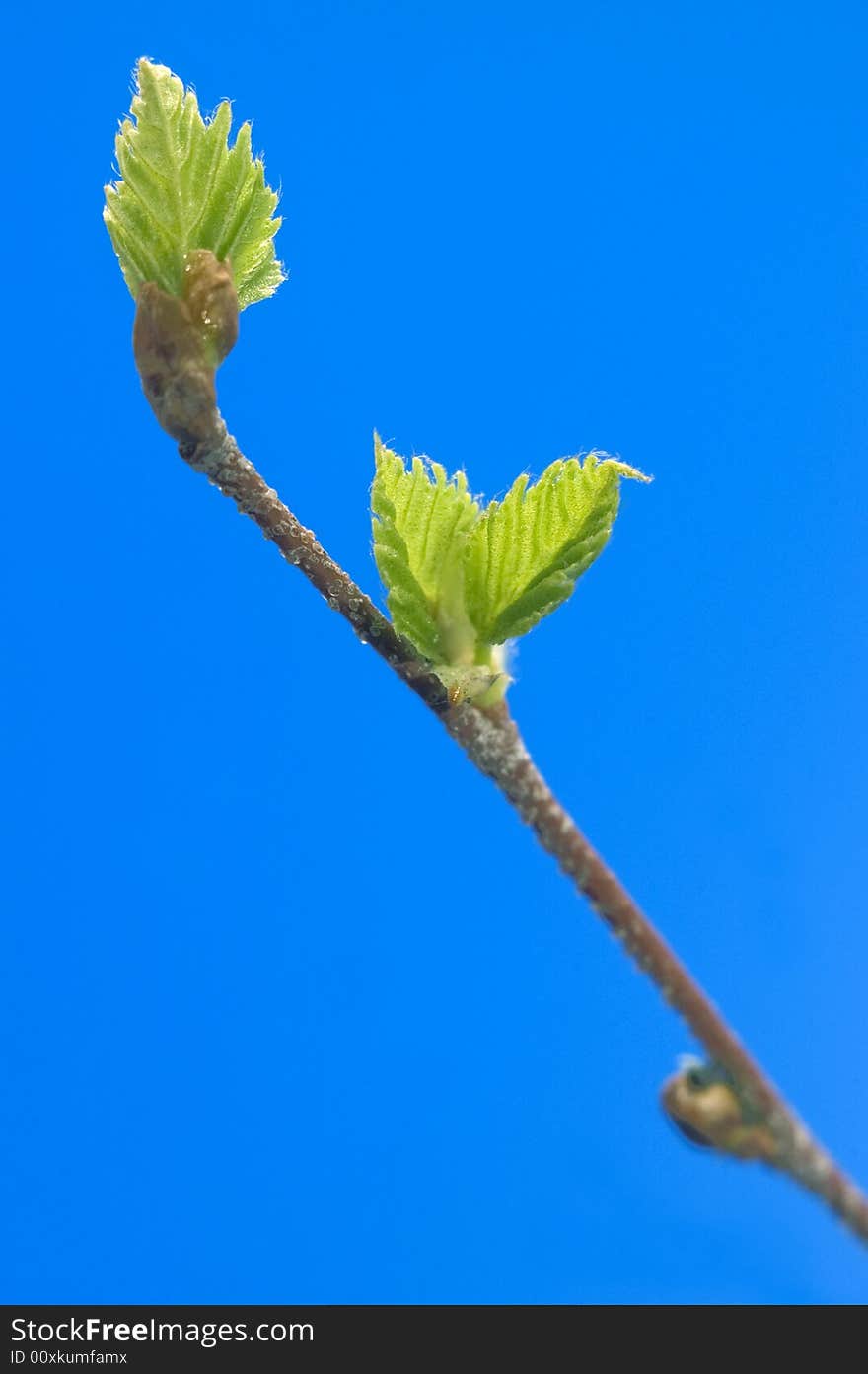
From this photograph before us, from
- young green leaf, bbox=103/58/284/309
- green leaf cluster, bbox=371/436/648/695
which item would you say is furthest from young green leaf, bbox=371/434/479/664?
young green leaf, bbox=103/58/284/309

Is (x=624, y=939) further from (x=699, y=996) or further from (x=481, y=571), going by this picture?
(x=481, y=571)

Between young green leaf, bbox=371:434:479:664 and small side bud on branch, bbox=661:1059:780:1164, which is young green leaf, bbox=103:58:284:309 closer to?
young green leaf, bbox=371:434:479:664

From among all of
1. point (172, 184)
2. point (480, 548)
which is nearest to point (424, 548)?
point (480, 548)

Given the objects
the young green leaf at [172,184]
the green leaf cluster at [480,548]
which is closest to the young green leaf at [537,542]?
the green leaf cluster at [480,548]

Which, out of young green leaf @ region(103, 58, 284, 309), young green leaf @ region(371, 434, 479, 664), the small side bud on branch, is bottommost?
the small side bud on branch

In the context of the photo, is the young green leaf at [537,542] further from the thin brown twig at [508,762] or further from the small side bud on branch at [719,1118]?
the small side bud on branch at [719,1118]

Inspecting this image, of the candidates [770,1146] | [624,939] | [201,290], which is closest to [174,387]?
[201,290]

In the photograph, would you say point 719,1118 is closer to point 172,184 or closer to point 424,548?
point 424,548
